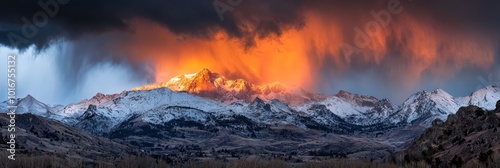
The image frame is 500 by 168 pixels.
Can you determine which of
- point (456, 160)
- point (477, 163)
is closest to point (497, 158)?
point (477, 163)

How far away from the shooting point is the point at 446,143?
149000 mm

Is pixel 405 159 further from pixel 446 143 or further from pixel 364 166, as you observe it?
pixel 364 166

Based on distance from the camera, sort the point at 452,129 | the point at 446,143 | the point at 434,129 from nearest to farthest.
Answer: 1. the point at 446,143
2. the point at 452,129
3. the point at 434,129

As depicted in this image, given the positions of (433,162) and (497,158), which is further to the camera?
(433,162)

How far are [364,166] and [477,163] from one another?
70388 mm

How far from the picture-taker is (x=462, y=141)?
138750 mm

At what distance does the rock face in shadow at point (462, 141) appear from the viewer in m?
124

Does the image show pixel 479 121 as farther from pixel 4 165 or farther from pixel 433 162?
pixel 4 165

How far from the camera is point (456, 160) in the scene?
4993 inches

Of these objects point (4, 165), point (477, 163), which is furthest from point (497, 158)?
point (4, 165)

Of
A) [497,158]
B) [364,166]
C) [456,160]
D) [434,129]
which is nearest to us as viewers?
[497,158]

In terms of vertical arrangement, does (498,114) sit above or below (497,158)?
above

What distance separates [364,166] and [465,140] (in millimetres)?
49099

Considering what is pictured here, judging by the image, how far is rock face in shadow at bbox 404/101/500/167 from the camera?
124 meters
